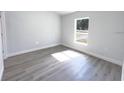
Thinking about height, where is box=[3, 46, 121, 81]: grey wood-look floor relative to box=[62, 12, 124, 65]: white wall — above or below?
below

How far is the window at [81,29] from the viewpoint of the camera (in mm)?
4107

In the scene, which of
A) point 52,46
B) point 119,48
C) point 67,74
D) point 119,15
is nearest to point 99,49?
point 119,48

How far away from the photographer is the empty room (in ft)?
7.76

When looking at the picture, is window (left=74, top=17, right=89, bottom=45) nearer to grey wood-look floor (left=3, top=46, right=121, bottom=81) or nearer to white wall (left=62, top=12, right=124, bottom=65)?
white wall (left=62, top=12, right=124, bottom=65)

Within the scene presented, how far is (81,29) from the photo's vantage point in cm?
445

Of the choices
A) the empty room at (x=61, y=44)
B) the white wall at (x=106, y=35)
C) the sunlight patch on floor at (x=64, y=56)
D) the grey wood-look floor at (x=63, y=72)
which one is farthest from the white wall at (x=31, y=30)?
the white wall at (x=106, y=35)

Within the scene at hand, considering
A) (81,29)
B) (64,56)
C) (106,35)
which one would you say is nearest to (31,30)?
(64,56)

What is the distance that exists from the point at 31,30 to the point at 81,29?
2383 mm

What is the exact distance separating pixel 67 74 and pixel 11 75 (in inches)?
55.5

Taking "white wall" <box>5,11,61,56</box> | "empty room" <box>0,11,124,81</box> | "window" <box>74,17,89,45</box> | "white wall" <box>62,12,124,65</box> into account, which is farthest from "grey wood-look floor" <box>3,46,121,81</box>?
"window" <box>74,17,89,45</box>

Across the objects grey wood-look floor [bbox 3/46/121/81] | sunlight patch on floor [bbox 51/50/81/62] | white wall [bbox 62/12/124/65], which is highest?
white wall [bbox 62/12/124/65]
